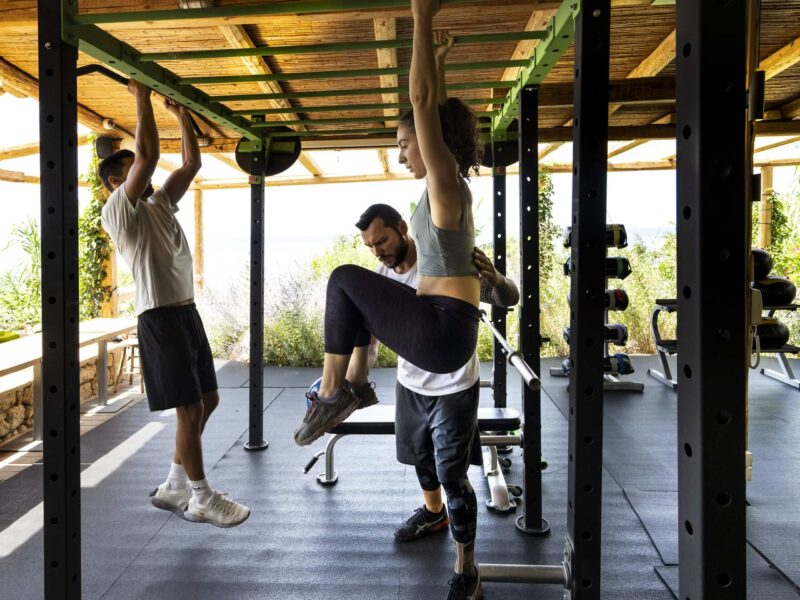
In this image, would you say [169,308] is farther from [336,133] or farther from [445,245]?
[336,133]

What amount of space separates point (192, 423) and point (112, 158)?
1.13 m

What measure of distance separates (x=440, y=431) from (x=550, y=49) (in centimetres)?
129

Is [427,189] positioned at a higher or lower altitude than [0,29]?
lower

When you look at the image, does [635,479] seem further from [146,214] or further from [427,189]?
[146,214]

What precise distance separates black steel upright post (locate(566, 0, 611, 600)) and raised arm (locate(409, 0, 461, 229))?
1.03 ft

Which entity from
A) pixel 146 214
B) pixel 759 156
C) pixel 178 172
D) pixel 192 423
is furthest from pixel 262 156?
pixel 759 156

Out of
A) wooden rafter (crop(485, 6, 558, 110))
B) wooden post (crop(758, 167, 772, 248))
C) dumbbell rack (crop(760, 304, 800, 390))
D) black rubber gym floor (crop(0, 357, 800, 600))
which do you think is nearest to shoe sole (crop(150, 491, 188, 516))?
black rubber gym floor (crop(0, 357, 800, 600))

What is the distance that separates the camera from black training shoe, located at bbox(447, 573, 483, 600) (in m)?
1.83

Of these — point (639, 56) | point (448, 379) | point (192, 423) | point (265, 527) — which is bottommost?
point (265, 527)

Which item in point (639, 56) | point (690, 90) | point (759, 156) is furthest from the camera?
point (759, 156)

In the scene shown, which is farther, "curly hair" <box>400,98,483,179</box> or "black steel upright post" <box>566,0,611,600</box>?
"curly hair" <box>400,98,483,179</box>

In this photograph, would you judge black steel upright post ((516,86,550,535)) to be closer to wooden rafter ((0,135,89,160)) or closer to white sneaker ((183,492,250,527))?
white sneaker ((183,492,250,527))

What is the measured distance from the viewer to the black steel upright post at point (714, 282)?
0.71 meters

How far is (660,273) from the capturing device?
739 centimetres
